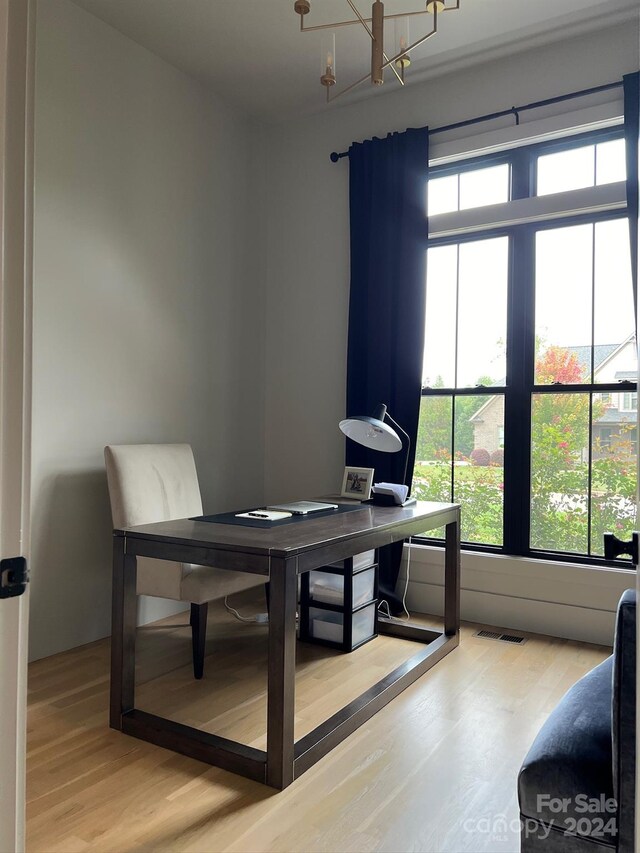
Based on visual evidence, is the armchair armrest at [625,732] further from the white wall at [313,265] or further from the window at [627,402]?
the white wall at [313,265]

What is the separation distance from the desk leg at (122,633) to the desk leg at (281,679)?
0.60 meters

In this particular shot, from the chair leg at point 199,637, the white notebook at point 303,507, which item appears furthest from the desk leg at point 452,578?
the chair leg at point 199,637

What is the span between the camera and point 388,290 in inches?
148

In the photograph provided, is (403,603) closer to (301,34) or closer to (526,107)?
(526,107)

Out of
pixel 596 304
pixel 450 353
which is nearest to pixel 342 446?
pixel 450 353

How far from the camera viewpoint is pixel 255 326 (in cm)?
427

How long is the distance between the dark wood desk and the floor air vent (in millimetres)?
684

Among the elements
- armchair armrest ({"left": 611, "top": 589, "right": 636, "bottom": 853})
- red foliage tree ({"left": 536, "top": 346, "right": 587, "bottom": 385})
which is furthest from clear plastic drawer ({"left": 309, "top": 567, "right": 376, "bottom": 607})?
armchair armrest ({"left": 611, "top": 589, "right": 636, "bottom": 853})

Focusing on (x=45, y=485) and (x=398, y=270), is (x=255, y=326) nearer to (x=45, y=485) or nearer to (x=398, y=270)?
(x=398, y=270)

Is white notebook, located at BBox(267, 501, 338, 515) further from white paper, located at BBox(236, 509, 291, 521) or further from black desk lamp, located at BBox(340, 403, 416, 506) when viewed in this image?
black desk lamp, located at BBox(340, 403, 416, 506)

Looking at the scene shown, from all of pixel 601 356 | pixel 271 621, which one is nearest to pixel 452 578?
pixel 601 356

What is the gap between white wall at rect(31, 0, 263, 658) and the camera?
295cm

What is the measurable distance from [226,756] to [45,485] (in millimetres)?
1549

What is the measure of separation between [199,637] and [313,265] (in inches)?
97.6
